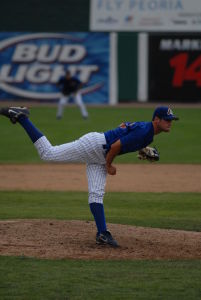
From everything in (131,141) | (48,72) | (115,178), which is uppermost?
(131,141)

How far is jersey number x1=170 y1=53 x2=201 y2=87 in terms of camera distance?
32094 millimetres

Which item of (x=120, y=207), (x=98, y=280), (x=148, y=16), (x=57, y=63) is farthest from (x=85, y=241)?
(x=148, y=16)

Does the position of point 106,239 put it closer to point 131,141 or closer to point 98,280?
point 131,141

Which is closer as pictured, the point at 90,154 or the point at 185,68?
the point at 90,154

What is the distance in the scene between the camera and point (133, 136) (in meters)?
8.79

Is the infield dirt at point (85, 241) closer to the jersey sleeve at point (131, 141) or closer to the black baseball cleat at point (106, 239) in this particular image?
the black baseball cleat at point (106, 239)

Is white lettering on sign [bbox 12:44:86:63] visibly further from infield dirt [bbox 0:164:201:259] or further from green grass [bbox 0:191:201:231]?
infield dirt [bbox 0:164:201:259]

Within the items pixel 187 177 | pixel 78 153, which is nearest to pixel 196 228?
pixel 78 153

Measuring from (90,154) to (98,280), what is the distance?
1.95 meters

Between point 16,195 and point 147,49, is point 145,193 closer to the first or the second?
point 16,195

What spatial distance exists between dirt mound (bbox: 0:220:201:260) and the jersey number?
22091mm

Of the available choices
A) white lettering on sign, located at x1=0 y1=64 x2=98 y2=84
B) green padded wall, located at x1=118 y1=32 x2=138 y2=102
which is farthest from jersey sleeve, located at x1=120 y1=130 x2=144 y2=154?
green padded wall, located at x1=118 y1=32 x2=138 y2=102

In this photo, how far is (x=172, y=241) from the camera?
953cm

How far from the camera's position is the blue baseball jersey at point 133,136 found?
28.8 feet
